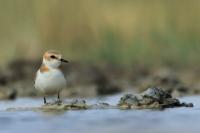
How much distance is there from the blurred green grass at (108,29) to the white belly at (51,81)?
6791mm

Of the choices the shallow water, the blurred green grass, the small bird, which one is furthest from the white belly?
the blurred green grass

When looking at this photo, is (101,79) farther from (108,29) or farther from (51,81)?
(51,81)

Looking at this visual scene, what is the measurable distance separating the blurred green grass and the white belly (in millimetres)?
6791

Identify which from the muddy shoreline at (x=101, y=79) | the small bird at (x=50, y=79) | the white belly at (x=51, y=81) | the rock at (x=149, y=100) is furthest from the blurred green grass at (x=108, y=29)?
the rock at (x=149, y=100)

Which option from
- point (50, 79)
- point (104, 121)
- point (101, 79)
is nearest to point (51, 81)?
point (50, 79)

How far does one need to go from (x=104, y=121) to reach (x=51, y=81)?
7.01ft

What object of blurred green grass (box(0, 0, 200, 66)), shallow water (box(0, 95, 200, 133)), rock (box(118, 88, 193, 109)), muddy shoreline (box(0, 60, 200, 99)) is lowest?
shallow water (box(0, 95, 200, 133))

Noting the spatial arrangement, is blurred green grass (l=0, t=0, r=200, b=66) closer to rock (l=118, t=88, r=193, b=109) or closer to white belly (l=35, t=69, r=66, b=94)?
white belly (l=35, t=69, r=66, b=94)

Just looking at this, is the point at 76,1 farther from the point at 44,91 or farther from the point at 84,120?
the point at 84,120

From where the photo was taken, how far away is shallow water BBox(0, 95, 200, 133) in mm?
10102

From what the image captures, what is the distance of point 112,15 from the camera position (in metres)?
20.2

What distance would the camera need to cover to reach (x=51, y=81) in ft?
42.3

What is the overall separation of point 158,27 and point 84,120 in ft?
30.2

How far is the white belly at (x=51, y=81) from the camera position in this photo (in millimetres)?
12852
